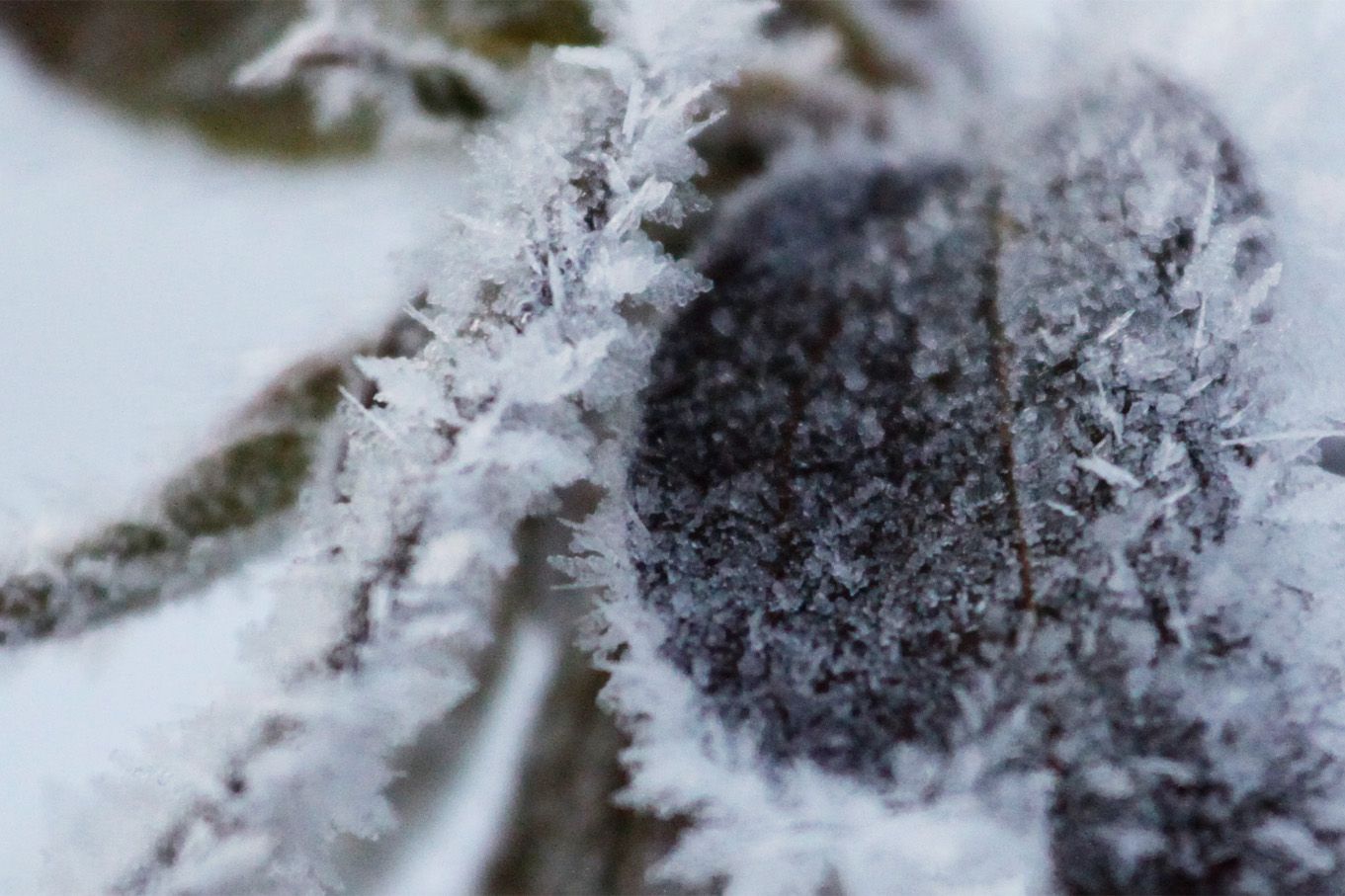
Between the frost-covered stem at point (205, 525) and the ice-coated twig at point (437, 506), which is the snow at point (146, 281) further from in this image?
the ice-coated twig at point (437, 506)

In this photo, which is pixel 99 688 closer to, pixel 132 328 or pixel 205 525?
pixel 205 525

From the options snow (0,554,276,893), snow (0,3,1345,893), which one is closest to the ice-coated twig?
snow (0,3,1345,893)

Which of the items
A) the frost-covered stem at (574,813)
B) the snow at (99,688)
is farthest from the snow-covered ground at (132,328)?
the frost-covered stem at (574,813)

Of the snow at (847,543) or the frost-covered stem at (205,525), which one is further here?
the frost-covered stem at (205,525)

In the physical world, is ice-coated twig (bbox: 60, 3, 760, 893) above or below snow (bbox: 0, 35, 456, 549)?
below

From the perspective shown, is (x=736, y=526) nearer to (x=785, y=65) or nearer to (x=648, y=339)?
(x=648, y=339)

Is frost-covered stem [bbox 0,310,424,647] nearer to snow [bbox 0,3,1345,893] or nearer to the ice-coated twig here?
snow [bbox 0,3,1345,893]

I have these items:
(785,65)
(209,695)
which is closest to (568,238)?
(209,695)
